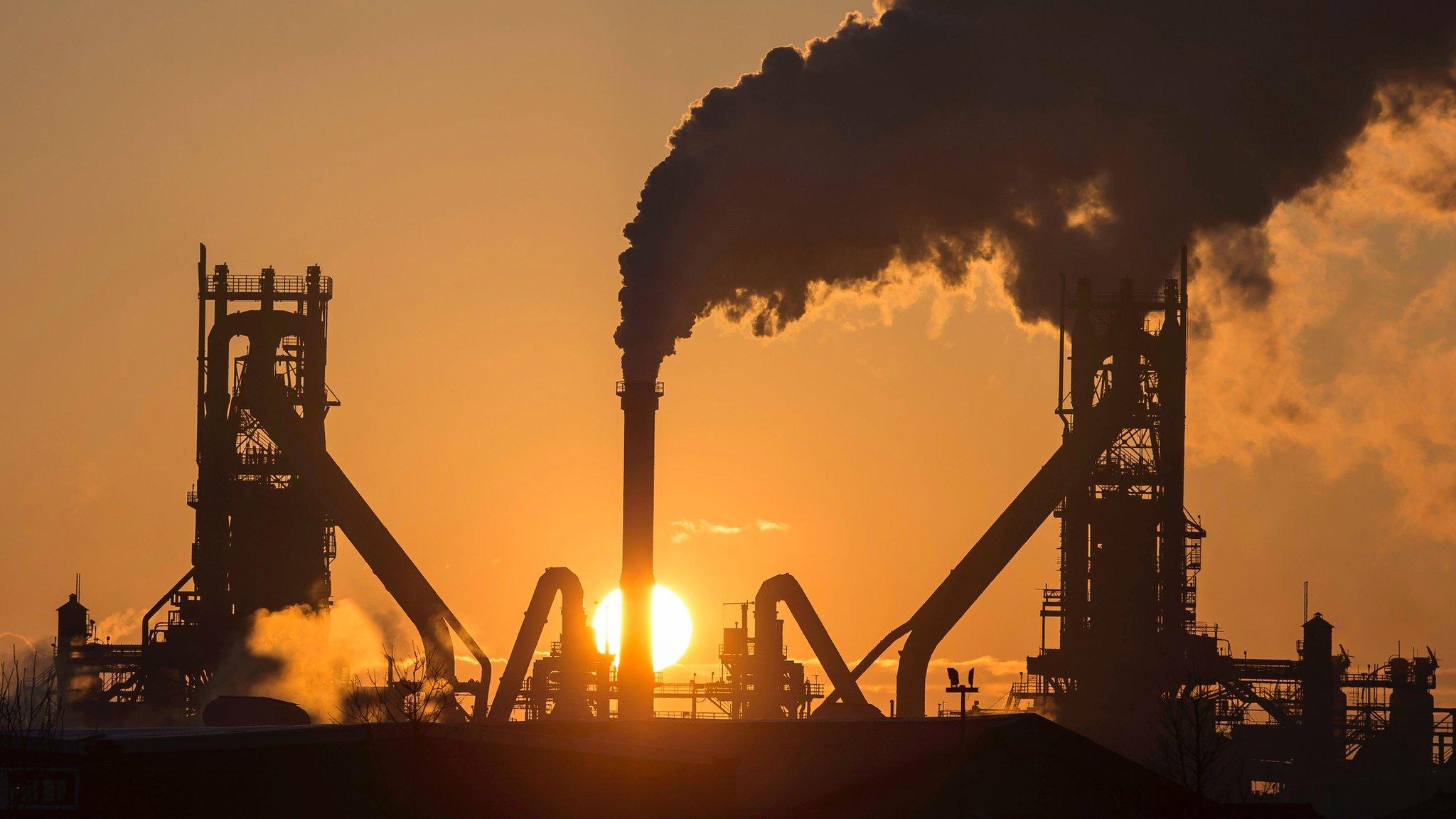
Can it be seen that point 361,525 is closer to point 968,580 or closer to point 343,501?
point 343,501

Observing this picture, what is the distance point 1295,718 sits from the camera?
76.4 metres

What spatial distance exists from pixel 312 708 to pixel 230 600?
16.3 ft

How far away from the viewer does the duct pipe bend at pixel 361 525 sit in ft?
219

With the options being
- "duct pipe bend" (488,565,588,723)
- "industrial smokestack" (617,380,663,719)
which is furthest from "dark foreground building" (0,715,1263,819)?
"duct pipe bend" (488,565,588,723)

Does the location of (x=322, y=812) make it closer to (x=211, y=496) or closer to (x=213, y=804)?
(x=213, y=804)

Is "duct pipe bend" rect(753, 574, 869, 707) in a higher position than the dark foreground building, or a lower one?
higher

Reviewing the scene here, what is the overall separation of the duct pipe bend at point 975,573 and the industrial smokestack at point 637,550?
28.4 ft

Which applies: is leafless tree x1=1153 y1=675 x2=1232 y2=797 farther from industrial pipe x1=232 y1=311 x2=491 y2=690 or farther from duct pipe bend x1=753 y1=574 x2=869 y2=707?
industrial pipe x1=232 y1=311 x2=491 y2=690

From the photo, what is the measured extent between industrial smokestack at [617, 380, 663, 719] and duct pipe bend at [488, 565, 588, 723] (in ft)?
18.3

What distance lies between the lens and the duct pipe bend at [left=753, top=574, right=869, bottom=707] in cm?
6544

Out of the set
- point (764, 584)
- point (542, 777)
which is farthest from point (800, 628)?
point (542, 777)

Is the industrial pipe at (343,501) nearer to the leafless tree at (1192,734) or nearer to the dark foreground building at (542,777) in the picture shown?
the leafless tree at (1192,734)

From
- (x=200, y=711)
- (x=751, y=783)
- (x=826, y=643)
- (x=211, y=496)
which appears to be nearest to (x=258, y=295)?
(x=211, y=496)

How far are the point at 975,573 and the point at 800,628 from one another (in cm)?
569
